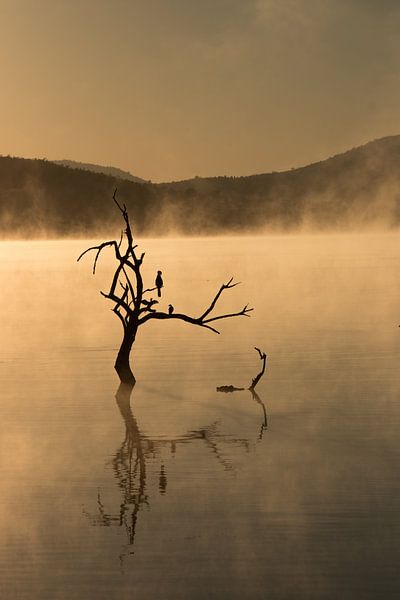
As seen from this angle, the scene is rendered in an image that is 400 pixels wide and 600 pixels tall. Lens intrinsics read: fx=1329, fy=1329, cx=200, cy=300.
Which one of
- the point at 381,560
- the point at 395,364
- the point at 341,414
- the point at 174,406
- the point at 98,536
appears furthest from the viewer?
Answer: the point at 395,364

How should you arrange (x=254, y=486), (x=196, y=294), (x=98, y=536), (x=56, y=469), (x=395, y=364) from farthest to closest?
1. (x=196, y=294)
2. (x=395, y=364)
3. (x=56, y=469)
4. (x=254, y=486)
5. (x=98, y=536)

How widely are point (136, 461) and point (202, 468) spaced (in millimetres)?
1484

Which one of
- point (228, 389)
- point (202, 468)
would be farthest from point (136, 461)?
point (228, 389)

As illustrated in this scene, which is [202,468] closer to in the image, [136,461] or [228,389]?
[136,461]

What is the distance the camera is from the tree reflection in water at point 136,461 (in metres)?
17.8

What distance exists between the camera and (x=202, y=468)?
69.3 ft

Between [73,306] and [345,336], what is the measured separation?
2490cm

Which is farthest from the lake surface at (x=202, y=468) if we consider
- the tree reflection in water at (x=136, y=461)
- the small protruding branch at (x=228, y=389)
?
the small protruding branch at (x=228, y=389)

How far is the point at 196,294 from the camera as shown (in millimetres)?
75625

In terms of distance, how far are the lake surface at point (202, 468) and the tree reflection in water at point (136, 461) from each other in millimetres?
39

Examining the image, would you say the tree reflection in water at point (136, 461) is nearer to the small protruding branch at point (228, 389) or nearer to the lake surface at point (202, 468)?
the lake surface at point (202, 468)

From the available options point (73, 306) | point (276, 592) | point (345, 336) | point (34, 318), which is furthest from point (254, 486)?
point (73, 306)

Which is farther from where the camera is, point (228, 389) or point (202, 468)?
point (228, 389)

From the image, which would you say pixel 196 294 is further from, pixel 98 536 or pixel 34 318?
pixel 98 536
